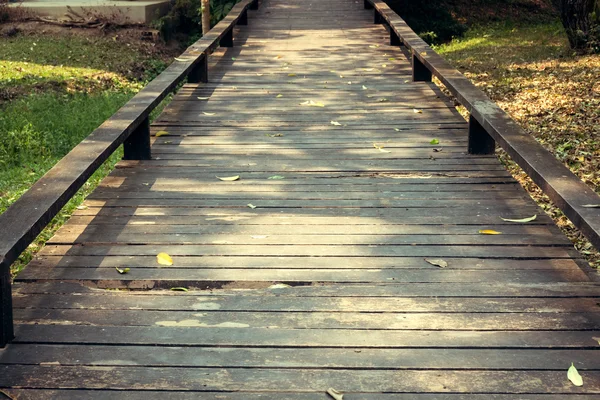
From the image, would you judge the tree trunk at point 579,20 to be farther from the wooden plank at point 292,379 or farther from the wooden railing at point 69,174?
the wooden plank at point 292,379

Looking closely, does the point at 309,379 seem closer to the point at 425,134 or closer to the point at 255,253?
the point at 255,253

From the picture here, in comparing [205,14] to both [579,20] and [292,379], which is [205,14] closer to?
[579,20]

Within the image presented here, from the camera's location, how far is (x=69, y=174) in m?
3.82

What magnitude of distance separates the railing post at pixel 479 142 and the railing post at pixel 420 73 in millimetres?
2611

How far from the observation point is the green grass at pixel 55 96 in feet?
22.6

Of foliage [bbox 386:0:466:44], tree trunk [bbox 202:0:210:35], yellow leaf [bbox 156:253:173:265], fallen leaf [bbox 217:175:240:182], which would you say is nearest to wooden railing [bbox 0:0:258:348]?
yellow leaf [bbox 156:253:173:265]

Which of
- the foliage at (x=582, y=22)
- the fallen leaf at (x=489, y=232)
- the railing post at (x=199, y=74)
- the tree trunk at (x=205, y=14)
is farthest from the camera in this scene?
the tree trunk at (x=205, y=14)

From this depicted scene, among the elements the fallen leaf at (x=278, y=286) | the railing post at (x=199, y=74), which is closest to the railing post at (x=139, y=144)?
the fallen leaf at (x=278, y=286)

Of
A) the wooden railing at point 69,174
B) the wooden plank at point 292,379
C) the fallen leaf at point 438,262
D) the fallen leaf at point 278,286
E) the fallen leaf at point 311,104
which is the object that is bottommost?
the wooden plank at point 292,379

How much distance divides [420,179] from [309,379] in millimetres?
2482

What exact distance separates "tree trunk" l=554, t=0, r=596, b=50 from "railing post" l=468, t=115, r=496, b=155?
547cm

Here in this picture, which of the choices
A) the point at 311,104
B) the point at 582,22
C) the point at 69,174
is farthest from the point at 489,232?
the point at 582,22

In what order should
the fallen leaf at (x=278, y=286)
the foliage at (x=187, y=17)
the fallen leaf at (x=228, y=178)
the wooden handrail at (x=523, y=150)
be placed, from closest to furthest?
1. the wooden handrail at (x=523, y=150)
2. the fallen leaf at (x=278, y=286)
3. the fallen leaf at (x=228, y=178)
4. the foliage at (x=187, y=17)

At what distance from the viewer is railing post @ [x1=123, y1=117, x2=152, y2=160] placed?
17.7 feet
